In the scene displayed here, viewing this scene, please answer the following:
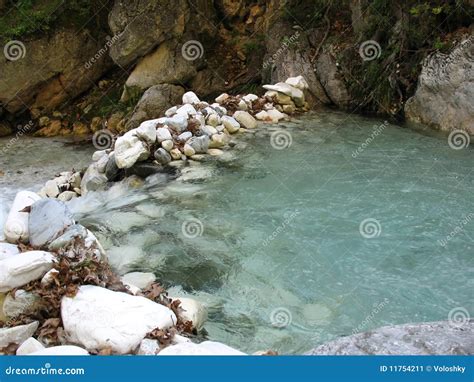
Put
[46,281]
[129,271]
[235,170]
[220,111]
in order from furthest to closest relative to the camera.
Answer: [220,111] < [235,170] < [129,271] < [46,281]

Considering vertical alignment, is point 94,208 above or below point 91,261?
below

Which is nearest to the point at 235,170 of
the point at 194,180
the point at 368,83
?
the point at 194,180

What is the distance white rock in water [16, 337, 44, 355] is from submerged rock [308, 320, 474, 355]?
1.61 m

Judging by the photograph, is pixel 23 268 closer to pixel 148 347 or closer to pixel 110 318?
pixel 110 318

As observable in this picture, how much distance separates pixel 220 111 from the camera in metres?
8.37

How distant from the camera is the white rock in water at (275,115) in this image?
8703 millimetres

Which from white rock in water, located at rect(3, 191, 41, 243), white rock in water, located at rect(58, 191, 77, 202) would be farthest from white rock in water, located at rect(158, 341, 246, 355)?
white rock in water, located at rect(58, 191, 77, 202)

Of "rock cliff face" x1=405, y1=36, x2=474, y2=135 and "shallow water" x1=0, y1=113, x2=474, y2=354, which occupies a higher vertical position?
"rock cliff face" x1=405, y1=36, x2=474, y2=135

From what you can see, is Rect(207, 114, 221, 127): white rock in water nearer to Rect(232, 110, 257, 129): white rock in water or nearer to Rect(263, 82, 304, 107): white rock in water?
Rect(232, 110, 257, 129): white rock in water

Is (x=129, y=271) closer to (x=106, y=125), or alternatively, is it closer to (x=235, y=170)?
(x=235, y=170)

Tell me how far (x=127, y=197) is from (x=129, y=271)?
1.94 m

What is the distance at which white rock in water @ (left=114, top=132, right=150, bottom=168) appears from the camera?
264 inches

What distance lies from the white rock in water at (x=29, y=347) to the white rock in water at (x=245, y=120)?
18.9 feet

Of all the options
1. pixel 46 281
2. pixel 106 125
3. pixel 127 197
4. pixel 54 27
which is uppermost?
pixel 54 27
